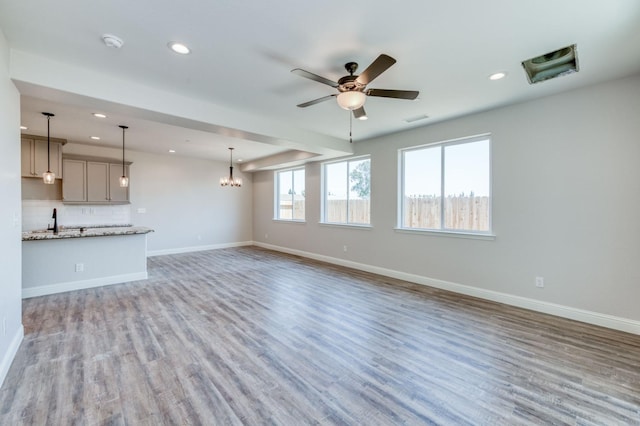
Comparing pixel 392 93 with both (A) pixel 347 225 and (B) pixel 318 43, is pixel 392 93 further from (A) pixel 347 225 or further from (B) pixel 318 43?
(A) pixel 347 225

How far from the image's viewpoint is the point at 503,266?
13.0 ft

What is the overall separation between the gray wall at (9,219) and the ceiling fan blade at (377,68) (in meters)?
2.96

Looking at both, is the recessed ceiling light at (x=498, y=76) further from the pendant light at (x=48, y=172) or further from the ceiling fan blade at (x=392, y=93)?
the pendant light at (x=48, y=172)

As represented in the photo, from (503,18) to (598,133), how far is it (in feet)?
7.28

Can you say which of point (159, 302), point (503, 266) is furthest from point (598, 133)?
point (159, 302)

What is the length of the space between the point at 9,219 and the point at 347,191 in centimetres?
525

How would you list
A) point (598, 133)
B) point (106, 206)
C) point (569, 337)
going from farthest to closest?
1. point (106, 206)
2. point (598, 133)
3. point (569, 337)

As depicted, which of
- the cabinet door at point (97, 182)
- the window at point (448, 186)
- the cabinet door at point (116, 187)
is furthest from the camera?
the cabinet door at point (116, 187)

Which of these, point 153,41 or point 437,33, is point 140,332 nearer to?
point 153,41

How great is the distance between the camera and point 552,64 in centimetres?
272

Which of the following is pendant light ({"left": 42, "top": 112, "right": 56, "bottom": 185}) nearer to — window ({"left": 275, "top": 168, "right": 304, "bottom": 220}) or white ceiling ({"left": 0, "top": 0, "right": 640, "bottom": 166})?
white ceiling ({"left": 0, "top": 0, "right": 640, "bottom": 166})

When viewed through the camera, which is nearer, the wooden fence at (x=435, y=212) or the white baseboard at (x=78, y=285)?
the white baseboard at (x=78, y=285)

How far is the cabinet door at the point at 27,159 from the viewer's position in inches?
208

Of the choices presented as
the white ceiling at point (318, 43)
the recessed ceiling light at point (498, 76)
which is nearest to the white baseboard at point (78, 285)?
the white ceiling at point (318, 43)
